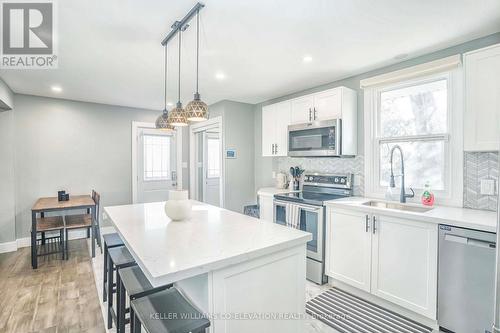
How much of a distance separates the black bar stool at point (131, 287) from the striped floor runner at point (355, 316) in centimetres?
146

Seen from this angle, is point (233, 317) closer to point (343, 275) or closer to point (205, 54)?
point (343, 275)

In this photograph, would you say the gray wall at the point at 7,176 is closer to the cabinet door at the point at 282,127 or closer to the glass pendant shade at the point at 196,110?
the glass pendant shade at the point at 196,110

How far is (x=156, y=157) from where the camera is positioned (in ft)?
17.8

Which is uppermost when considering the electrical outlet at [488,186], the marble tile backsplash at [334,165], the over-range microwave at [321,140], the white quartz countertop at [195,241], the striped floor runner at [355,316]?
the over-range microwave at [321,140]

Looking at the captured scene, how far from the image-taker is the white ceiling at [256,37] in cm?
186

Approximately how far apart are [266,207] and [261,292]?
225 centimetres

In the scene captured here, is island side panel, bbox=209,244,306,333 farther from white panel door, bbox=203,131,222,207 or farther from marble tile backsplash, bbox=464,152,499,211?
white panel door, bbox=203,131,222,207

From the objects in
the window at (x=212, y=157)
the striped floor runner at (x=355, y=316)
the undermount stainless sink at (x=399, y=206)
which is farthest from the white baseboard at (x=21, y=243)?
the undermount stainless sink at (x=399, y=206)

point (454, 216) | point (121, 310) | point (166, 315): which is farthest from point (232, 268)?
point (454, 216)

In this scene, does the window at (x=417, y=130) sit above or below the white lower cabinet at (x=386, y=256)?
above

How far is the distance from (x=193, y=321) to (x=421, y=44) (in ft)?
9.61

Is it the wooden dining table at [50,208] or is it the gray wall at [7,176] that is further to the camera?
the gray wall at [7,176]

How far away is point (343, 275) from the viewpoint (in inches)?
107

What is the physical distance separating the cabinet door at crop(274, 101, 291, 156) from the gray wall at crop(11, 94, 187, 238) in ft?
9.42
